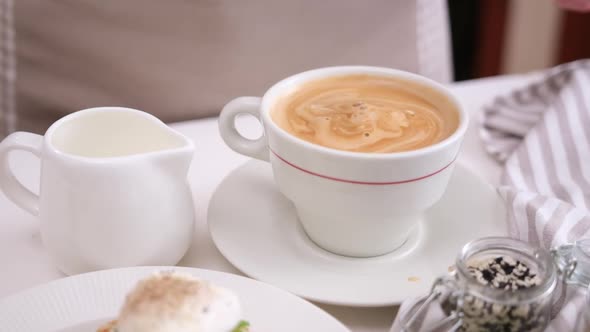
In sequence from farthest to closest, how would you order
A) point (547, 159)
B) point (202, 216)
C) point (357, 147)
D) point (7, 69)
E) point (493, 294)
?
1. point (7, 69)
2. point (547, 159)
3. point (202, 216)
4. point (357, 147)
5. point (493, 294)

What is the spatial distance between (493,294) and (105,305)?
0.33 m

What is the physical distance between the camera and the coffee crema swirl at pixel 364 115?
Result: 28.3 inches

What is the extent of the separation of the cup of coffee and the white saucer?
25 mm

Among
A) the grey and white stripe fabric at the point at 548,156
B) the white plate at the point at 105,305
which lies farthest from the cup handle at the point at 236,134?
the grey and white stripe fabric at the point at 548,156

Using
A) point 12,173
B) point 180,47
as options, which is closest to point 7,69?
point 180,47

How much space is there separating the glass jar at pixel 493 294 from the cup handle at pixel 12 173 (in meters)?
0.39

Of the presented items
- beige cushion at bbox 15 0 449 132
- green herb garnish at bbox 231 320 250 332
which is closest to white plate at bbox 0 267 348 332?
green herb garnish at bbox 231 320 250 332

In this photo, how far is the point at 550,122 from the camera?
98 cm

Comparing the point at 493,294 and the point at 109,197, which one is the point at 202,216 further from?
the point at 493,294

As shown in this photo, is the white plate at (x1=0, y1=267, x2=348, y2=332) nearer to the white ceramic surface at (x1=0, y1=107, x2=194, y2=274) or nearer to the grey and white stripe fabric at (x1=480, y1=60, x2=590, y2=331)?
the white ceramic surface at (x1=0, y1=107, x2=194, y2=274)

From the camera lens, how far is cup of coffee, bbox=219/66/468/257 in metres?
0.66

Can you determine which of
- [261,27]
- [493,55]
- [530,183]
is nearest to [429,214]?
[530,183]

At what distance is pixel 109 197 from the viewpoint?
2.12 feet

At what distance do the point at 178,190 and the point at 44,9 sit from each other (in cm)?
59
